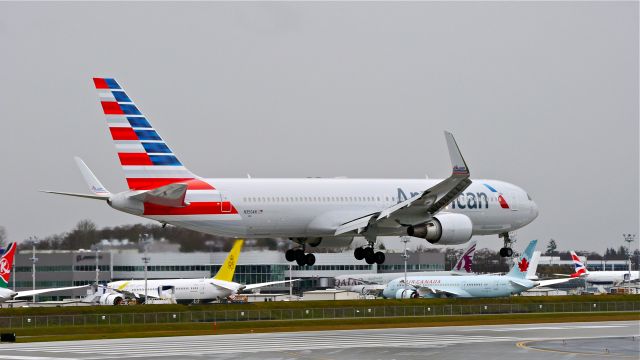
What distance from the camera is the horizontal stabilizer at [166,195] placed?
54.0m

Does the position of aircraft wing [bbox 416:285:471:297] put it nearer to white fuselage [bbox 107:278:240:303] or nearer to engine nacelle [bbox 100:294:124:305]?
white fuselage [bbox 107:278:240:303]

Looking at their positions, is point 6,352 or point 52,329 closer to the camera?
point 6,352

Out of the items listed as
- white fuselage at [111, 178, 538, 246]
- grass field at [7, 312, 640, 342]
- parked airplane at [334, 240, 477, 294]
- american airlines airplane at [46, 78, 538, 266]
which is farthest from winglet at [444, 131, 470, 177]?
parked airplane at [334, 240, 477, 294]

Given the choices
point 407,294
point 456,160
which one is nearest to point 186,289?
point 407,294

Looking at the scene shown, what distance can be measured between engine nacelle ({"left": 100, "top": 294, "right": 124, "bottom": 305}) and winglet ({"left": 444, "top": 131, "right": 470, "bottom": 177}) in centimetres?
4846

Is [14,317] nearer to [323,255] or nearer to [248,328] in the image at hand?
[248,328]

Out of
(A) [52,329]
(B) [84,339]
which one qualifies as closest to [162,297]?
(A) [52,329]

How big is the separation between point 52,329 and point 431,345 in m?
25.3

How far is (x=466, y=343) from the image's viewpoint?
2079 inches

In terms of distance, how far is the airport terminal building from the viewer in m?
105

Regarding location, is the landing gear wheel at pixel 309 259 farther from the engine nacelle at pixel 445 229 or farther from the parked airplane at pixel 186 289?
the parked airplane at pixel 186 289

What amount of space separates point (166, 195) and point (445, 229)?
1642 centimetres

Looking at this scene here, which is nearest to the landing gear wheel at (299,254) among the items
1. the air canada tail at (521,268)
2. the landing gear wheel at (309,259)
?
the landing gear wheel at (309,259)

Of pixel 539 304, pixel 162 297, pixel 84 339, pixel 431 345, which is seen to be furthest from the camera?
pixel 162 297
